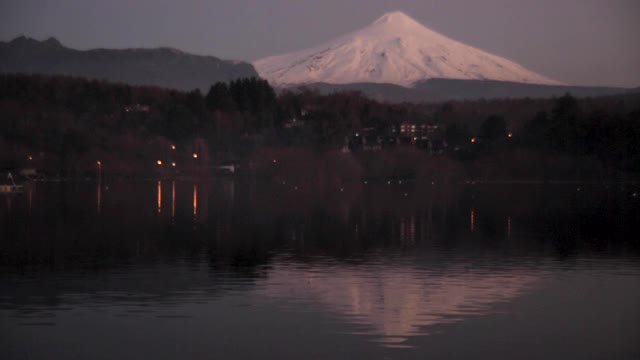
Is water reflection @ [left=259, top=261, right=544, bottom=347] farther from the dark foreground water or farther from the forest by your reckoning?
the forest

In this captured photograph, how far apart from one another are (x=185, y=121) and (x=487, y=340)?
173 meters

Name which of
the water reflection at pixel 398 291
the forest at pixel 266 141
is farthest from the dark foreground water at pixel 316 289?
the forest at pixel 266 141

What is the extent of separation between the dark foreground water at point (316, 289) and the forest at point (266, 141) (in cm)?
10196

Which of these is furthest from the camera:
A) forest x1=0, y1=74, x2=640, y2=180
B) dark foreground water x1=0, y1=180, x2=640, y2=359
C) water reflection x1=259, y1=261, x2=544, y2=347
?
forest x1=0, y1=74, x2=640, y2=180

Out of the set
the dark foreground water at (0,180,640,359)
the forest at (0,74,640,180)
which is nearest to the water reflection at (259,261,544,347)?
the dark foreground water at (0,180,640,359)

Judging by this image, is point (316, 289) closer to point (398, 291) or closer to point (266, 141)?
point (398, 291)

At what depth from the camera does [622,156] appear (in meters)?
154

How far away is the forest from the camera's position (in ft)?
517

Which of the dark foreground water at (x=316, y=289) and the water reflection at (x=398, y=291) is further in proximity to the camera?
the water reflection at (x=398, y=291)

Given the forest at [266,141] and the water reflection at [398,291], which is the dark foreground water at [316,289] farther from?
the forest at [266,141]

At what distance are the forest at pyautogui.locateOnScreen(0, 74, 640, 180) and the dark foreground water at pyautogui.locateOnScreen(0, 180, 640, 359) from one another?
335 ft

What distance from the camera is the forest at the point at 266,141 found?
157500 millimetres

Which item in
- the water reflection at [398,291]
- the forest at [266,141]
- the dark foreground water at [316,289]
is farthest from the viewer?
the forest at [266,141]

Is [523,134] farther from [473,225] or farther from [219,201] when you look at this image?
[473,225]
